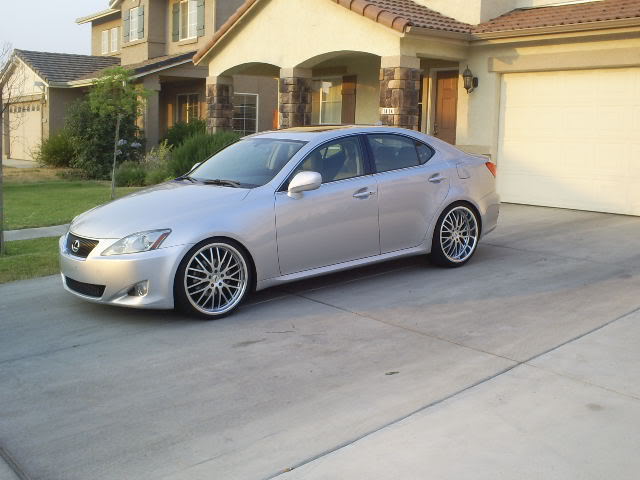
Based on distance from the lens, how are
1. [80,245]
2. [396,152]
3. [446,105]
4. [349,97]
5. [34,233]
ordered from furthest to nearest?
[349,97] → [446,105] → [34,233] → [396,152] → [80,245]

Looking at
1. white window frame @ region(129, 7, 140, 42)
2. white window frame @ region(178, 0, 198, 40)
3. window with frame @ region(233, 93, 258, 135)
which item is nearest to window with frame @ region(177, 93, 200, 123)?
window with frame @ region(233, 93, 258, 135)

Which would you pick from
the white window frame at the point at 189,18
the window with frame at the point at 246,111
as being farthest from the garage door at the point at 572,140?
the white window frame at the point at 189,18

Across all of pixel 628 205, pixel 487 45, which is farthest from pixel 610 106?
pixel 487 45

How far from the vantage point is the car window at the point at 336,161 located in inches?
287

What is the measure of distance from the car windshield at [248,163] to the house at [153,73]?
46.4ft

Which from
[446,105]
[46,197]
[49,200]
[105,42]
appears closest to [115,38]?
[105,42]

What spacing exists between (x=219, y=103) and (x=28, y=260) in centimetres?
1073

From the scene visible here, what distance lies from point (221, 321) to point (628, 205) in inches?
339

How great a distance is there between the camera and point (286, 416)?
14.9 feet

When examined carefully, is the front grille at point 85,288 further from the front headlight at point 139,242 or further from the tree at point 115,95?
the tree at point 115,95

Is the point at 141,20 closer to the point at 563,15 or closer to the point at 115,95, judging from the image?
the point at 115,95

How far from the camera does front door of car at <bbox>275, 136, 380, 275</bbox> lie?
6891mm

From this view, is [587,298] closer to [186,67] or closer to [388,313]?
[388,313]

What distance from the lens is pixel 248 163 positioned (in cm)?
754
